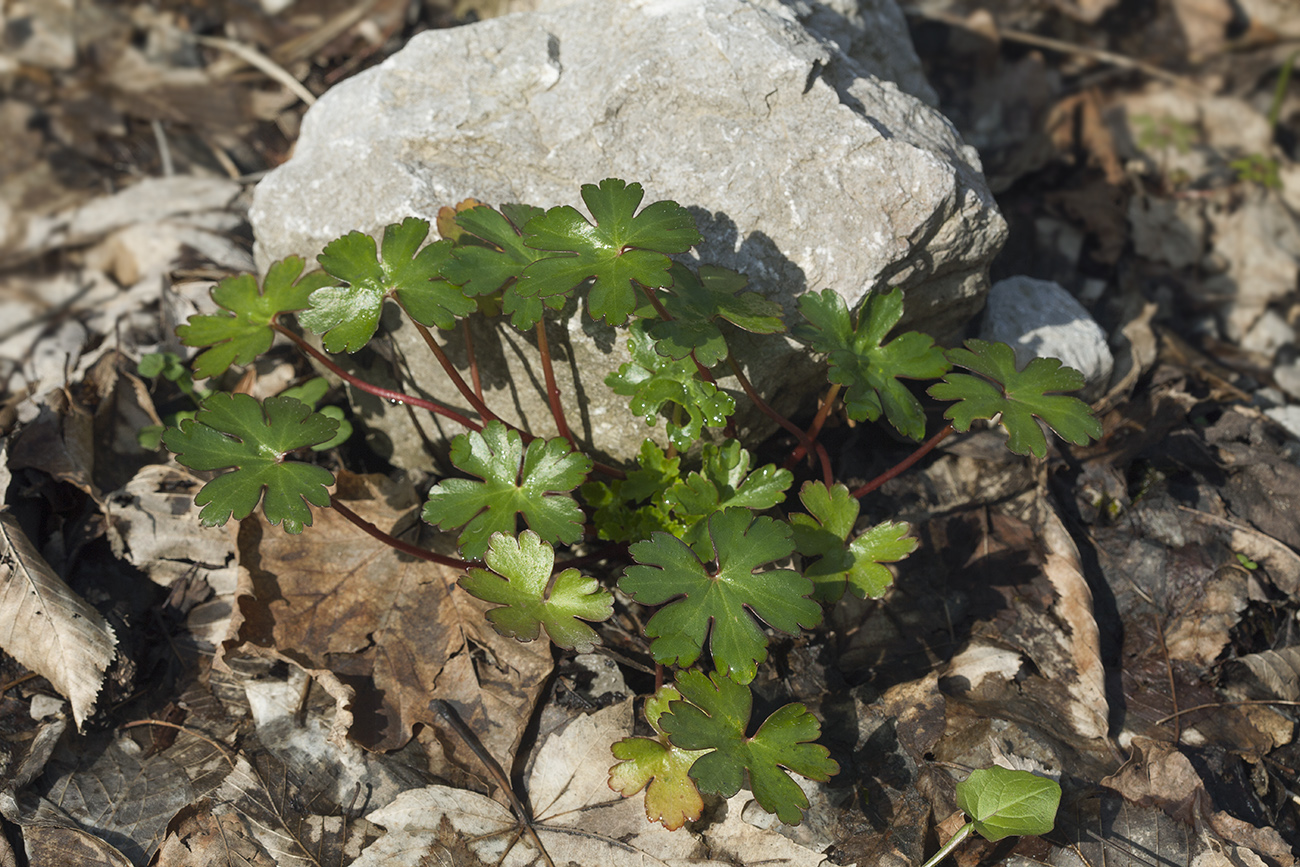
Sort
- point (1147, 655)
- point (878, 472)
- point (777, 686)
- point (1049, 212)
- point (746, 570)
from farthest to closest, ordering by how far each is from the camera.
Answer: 1. point (1049, 212)
2. point (878, 472)
3. point (1147, 655)
4. point (777, 686)
5. point (746, 570)

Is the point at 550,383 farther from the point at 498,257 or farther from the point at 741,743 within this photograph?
the point at 741,743

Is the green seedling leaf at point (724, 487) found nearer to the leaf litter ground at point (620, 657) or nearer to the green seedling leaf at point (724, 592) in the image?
the leaf litter ground at point (620, 657)

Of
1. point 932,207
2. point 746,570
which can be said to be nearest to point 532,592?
point 746,570

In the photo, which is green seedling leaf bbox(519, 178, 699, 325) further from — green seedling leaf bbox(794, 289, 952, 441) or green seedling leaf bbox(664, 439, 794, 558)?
green seedling leaf bbox(664, 439, 794, 558)

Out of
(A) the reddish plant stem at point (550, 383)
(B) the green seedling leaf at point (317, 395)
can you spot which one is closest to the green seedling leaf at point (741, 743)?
(A) the reddish plant stem at point (550, 383)

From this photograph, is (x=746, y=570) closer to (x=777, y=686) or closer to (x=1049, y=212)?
(x=777, y=686)

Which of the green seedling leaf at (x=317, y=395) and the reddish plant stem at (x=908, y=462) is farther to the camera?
the green seedling leaf at (x=317, y=395)
